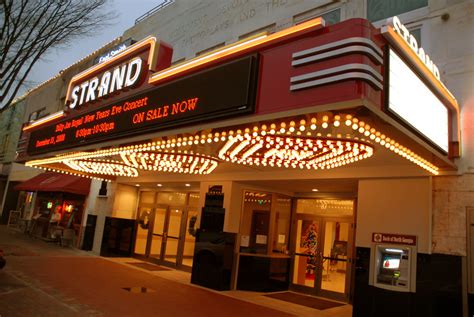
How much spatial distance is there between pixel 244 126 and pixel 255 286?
7220 millimetres

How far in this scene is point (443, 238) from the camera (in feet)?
24.8

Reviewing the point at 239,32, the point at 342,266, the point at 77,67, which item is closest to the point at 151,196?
the point at 239,32

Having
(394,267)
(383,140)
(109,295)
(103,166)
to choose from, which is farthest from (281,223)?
(383,140)

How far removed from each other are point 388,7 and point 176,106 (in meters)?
5.95

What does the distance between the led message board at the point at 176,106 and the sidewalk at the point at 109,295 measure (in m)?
3.40

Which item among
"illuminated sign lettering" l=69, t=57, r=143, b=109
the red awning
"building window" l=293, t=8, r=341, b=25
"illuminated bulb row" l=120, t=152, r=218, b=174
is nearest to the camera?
"illuminated sign lettering" l=69, t=57, r=143, b=109

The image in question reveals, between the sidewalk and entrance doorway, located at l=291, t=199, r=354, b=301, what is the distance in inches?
46.9

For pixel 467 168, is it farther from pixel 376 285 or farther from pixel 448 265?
pixel 376 285

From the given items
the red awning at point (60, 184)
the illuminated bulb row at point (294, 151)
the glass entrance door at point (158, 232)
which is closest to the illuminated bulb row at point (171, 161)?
the illuminated bulb row at point (294, 151)

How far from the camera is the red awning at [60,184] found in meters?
18.3

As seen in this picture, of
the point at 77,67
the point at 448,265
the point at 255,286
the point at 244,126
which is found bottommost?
the point at 255,286

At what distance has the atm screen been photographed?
7.80 metres

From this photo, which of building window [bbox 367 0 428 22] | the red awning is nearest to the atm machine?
building window [bbox 367 0 428 22]

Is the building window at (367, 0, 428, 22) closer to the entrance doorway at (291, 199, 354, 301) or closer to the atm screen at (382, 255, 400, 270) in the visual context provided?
the entrance doorway at (291, 199, 354, 301)
